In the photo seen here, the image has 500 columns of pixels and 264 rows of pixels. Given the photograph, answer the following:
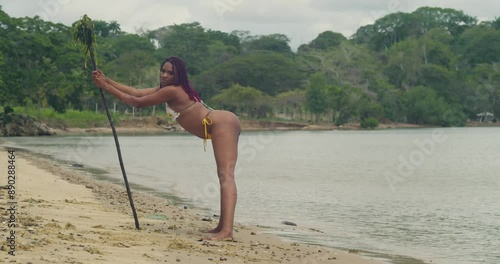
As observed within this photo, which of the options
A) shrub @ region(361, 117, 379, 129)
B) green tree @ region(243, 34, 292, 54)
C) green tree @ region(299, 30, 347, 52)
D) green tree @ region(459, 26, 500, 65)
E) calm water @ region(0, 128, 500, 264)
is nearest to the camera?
calm water @ region(0, 128, 500, 264)

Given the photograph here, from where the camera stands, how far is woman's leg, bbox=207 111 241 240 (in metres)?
9.91

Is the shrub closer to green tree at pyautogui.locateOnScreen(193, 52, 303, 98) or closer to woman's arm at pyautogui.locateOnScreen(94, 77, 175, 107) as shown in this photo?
green tree at pyautogui.locateOnScreen(193, 52, 303, 98)

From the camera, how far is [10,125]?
2408 inches

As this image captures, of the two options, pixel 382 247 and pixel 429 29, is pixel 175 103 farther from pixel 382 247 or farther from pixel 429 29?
pixel 429 29

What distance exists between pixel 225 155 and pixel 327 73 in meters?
110

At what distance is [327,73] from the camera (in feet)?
391

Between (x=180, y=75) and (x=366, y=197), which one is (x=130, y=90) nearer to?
(x=180, y=75)

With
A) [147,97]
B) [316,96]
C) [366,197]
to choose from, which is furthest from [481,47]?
[147,97]

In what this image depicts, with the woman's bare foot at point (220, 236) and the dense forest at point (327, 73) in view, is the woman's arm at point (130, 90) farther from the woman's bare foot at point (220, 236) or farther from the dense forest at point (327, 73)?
the dense forest at point (327, 73)

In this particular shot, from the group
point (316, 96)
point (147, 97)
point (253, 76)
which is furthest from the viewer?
point (253, 76)

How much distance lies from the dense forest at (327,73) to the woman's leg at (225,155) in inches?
2583

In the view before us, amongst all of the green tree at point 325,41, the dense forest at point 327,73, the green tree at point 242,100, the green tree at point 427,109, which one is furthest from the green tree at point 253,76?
the green tree at point 325,41

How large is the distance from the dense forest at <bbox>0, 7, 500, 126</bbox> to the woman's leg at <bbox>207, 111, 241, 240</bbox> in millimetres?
65610

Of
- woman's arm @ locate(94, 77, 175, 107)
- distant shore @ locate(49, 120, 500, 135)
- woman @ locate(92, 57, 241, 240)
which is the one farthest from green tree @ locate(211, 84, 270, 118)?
woman's arm @ locate(94, 77, 175, 107)
